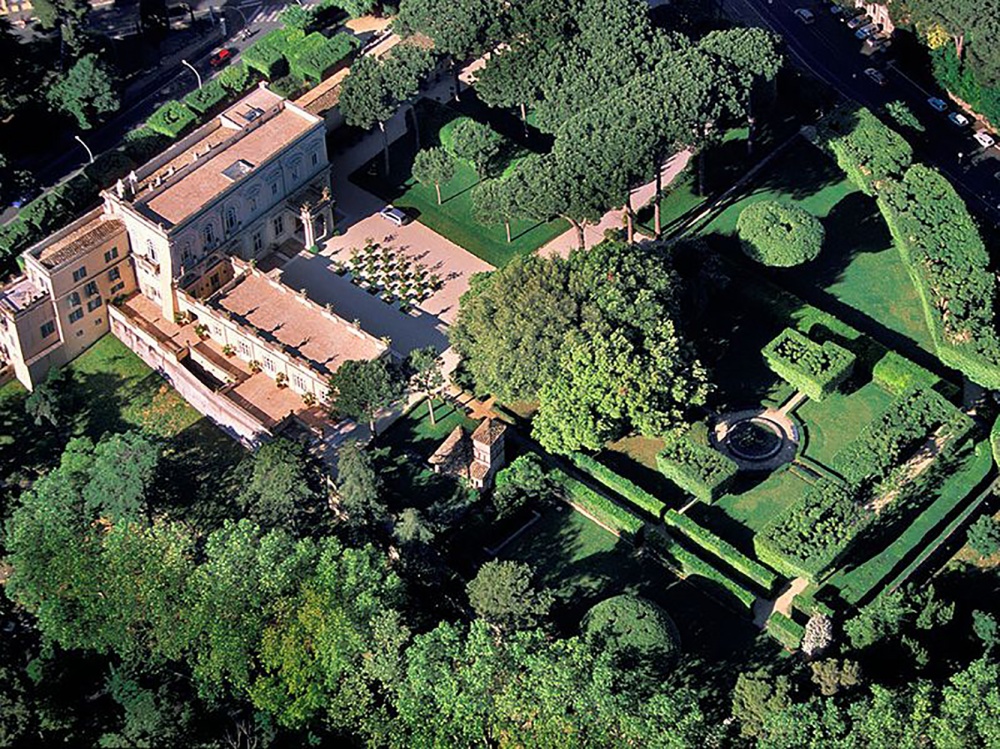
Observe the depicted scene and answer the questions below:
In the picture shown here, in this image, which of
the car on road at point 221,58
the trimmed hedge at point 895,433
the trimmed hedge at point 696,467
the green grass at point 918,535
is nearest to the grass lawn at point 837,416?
the trimmed hedge at point 895,433

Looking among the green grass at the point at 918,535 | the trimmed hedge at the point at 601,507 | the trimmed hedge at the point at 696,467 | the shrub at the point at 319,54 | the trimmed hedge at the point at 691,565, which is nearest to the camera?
the trimmed hedge at the point at 691,565

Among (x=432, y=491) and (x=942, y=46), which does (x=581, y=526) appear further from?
(x=942, y=46)

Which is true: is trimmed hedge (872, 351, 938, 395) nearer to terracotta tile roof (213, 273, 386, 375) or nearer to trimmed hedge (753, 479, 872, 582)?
trimmed hedge (753, 479, 872, 582)

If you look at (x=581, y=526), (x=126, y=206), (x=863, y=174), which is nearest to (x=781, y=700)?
(x=581, y=526)

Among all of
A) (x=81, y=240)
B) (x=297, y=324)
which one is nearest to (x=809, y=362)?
(x=297, y=324)

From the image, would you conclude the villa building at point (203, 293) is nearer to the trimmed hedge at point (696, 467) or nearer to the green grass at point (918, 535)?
the trimmed hedge at point (696, 467)

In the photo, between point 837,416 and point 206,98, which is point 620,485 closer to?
point 837,416

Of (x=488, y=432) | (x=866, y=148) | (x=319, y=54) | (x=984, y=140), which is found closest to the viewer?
(x=488, y=432)
